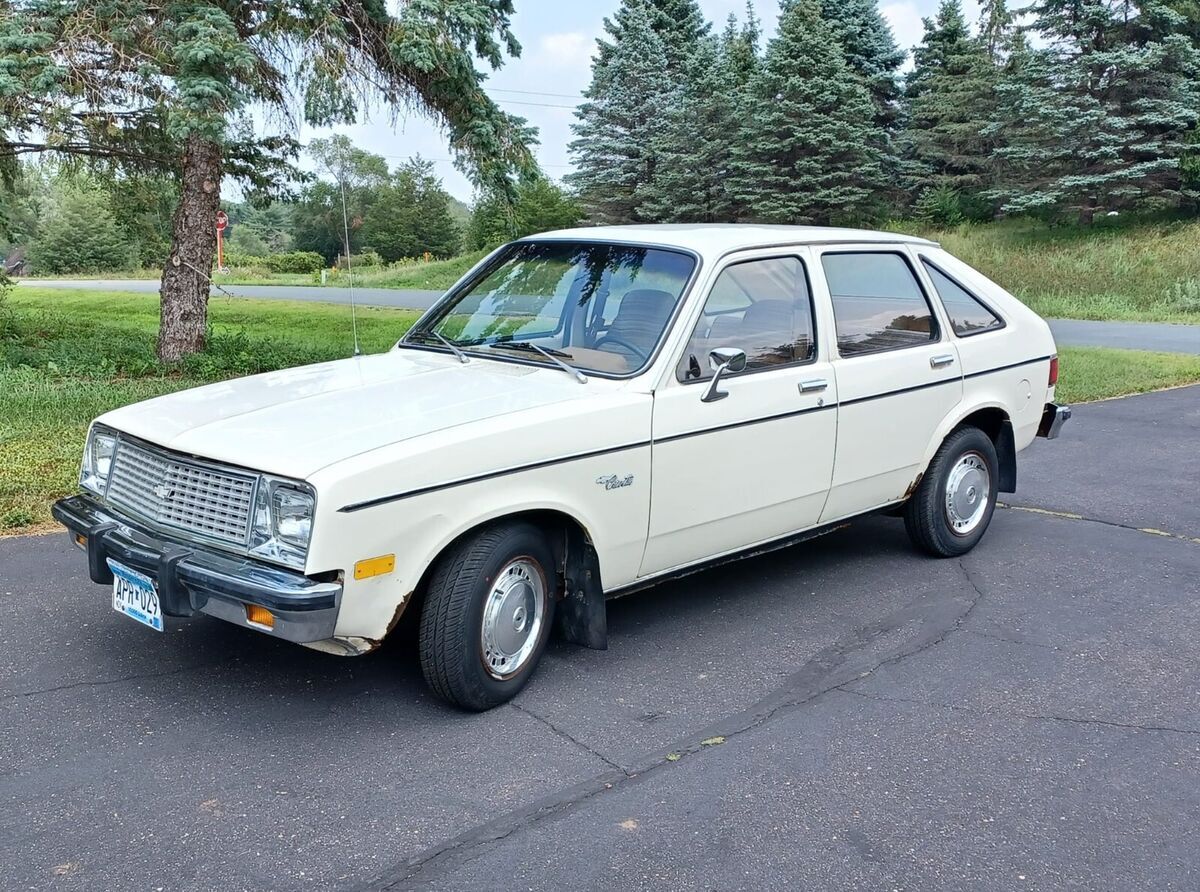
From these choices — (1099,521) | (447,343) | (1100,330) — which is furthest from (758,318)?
(1100,330)

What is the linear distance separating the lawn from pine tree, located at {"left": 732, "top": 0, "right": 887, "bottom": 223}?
17.3 metres

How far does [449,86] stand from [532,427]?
8672 mm

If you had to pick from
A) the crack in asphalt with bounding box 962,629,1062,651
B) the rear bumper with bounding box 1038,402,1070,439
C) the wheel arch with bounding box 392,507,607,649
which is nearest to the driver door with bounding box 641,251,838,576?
the wheel arch with bounding box 392,507,607,649

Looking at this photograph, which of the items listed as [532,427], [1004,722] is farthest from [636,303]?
[1004,722]

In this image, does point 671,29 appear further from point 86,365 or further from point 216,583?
point 216,583

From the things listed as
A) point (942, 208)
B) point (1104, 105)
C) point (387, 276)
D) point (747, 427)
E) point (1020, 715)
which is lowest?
point (1020, 715)

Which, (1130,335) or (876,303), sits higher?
(876,303)

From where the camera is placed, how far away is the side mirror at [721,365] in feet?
14.2

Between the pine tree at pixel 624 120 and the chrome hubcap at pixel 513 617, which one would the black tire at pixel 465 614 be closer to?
the chrome hubcap at pixel 513 617

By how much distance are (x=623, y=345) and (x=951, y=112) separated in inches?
1430

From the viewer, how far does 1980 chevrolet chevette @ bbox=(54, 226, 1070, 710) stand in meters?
3.59

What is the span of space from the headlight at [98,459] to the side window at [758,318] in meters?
2.25

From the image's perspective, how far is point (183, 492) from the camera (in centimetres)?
384

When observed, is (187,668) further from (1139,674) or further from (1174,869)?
(1139,674)
